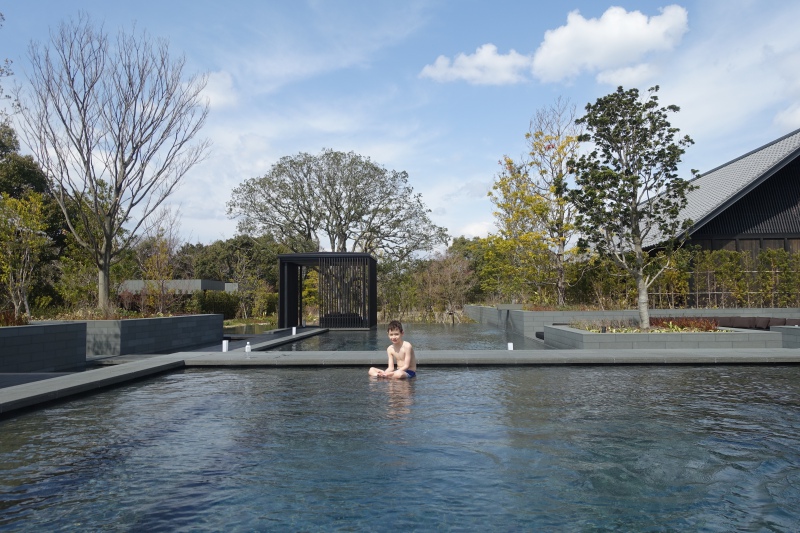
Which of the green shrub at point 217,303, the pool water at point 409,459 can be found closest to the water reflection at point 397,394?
the pool water at point 409,459

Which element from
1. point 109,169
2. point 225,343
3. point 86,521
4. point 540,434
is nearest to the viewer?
point 86,521

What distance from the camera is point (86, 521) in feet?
14.2

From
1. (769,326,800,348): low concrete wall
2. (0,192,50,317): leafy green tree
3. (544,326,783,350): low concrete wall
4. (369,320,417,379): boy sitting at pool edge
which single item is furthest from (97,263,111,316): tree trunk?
(769,326,800,348): low concrete wall

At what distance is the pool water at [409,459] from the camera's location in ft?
14.5

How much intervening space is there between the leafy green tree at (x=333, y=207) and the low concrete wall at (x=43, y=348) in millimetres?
25510

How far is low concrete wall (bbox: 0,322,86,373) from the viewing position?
37.7 ft

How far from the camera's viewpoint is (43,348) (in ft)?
40.4

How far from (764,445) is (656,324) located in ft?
39.0

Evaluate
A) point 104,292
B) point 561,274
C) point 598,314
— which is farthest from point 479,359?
point 561,274

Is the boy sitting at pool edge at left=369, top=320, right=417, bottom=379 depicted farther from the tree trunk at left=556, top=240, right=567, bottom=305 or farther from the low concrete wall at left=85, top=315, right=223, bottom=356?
the tree trunk at left=556, top=240, right=567, bottom=305

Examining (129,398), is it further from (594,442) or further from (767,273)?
(767,273)

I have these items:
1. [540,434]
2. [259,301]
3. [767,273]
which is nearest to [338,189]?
[259,301]

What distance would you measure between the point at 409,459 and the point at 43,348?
9924 mm

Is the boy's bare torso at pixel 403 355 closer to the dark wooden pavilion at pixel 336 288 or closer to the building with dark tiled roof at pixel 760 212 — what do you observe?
the dark wooden pavilion at pixel 336 288
